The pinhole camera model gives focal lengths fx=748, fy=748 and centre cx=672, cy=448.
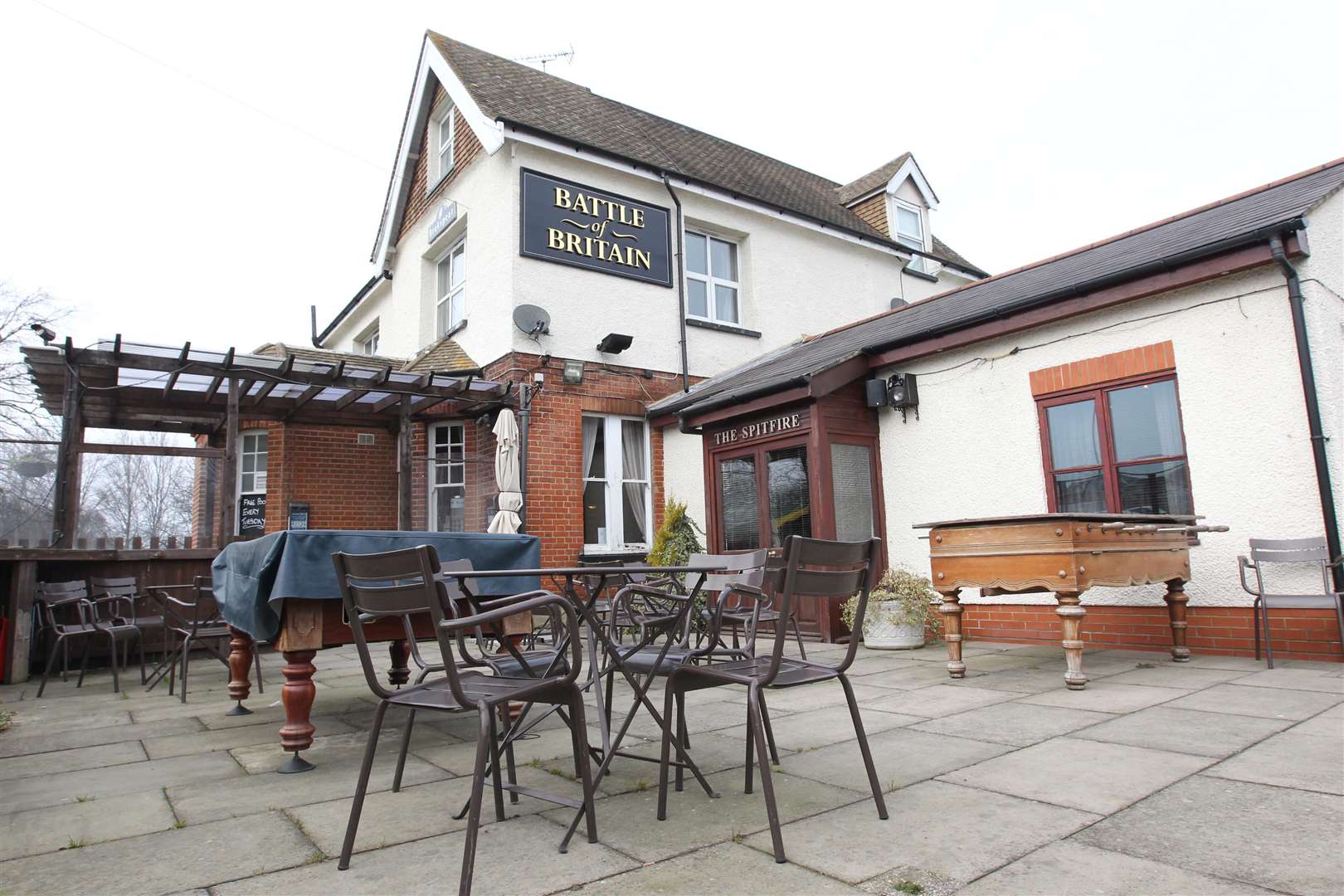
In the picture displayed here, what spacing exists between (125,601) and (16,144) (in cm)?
823

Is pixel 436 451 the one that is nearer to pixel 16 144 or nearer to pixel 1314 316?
pixel 16 144

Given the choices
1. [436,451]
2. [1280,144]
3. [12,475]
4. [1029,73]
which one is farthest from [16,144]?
[1280,144]

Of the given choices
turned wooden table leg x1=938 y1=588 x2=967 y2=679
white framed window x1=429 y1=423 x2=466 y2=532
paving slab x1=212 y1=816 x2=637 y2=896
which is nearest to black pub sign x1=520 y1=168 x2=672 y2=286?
white framed window x1=429 y1=423 x2=466 y2=532

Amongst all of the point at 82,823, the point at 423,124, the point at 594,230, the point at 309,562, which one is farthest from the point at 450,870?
the point at 423,124

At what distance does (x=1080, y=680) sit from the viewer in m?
4.40

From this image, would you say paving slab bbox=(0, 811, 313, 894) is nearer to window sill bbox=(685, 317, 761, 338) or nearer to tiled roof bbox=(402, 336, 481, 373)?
tiled roof bbox=(402, 336, 481, 373)

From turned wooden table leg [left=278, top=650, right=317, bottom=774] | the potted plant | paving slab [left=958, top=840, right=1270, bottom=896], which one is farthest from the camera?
the potted plant

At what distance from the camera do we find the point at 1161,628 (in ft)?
18.7

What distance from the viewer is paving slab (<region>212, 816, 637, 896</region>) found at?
1966 mm

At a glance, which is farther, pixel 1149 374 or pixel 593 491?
pixel 593 491

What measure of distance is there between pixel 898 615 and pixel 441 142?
33.6 ft

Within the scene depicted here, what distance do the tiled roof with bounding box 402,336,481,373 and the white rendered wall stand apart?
6530 mm

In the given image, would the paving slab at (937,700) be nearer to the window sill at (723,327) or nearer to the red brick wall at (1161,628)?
the red brick wall at (1161,628)

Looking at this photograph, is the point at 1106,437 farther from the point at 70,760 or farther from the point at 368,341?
the point at 368,341
